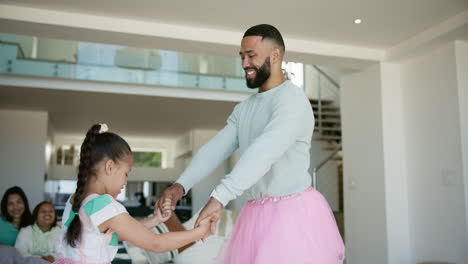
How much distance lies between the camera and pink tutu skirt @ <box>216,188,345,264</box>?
4.68 feet

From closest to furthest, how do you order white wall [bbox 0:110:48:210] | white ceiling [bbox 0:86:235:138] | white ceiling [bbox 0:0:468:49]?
white ceiling [bbox 0:0:468:49]
white ceiling [bbox 0:86:235:138]
white wall [bbox 0:110:48:210]

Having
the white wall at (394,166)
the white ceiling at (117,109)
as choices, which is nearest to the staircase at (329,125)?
the white ceiling at (117,109)

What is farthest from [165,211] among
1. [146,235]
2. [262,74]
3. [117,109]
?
[117,109]

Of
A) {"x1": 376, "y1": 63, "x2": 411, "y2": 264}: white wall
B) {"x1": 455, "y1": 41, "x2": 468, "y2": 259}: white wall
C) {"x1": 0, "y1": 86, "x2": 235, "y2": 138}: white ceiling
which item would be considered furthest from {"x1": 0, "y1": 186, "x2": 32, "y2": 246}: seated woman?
{"x1": 0, "y1": 86, "x2": 235, "y2": 138}: white ceiling

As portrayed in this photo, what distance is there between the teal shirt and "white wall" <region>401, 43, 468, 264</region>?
354cm

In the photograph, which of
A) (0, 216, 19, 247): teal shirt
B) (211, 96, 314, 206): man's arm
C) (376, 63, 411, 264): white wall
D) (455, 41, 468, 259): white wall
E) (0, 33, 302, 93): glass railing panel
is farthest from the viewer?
(0, 33, 302, 93): glass railing panel

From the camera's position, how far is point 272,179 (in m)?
1.51

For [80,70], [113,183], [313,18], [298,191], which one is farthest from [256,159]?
[80,70]

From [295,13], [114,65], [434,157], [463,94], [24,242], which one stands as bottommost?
[24,242]

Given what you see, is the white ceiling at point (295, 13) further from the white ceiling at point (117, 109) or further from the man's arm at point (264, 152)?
the white ceiling at point (117, 109)

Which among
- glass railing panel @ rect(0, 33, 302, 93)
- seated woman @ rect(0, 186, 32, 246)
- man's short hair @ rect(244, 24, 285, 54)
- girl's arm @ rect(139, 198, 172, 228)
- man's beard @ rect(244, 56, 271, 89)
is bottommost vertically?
seated woman @ rect(0, 186, 32, 246)

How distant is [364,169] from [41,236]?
3064mm

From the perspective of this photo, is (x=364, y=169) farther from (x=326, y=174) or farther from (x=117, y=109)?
(x=117, y=109)

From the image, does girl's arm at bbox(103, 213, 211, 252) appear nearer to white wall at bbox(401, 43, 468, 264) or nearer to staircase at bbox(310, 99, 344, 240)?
white wall at bbox(401, 43, 468, 264)
